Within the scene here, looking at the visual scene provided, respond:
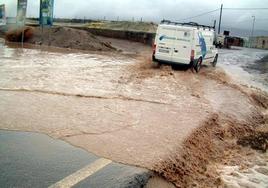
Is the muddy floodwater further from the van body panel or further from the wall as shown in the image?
the wall

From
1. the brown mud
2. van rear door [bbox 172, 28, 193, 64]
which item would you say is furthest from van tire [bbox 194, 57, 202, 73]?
the brown mud

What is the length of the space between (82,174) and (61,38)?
31707mm

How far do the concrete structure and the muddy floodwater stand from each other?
224 ft

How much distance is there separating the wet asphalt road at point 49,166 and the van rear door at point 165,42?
13039 mm

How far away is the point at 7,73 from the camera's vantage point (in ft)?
47.1

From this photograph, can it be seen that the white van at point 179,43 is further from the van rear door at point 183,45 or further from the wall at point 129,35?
the wall at point 129,35

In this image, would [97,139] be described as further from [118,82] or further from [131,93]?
[118,82]

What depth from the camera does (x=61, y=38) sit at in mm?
35469

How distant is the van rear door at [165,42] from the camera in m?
18.5

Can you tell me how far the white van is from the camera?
1812cm

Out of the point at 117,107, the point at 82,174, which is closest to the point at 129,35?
the point at 117,107

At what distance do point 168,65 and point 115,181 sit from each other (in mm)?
14771

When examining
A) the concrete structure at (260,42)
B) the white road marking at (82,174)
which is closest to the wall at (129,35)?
the white road marking at (82,174)

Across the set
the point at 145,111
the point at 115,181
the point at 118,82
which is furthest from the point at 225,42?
the point at 115,181
